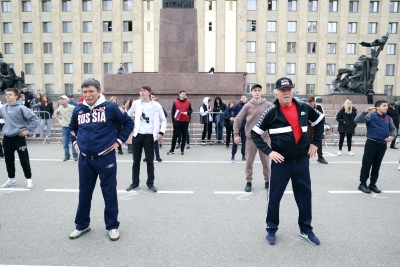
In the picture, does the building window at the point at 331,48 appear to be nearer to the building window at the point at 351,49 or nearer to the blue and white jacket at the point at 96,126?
the building window at the point at 351,49

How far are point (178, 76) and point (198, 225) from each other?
12096 millimetres

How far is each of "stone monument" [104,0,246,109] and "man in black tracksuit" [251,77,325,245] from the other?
11.8m

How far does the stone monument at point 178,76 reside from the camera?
614 inches

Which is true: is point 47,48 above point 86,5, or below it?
below

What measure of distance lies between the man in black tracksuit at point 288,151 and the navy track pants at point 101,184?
1.91 meters

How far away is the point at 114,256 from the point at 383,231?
11.1ft

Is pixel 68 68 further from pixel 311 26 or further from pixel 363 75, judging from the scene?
pixel 363 75

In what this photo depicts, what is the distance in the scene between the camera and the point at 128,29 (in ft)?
157

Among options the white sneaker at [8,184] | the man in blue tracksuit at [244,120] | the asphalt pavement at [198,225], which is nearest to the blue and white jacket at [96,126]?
the asphalt pavement at [198,225]

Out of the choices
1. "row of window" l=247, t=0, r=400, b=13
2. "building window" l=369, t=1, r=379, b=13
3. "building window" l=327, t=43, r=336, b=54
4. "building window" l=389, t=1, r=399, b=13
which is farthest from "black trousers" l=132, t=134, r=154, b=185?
"building window" l=389, t=1, r=399, b=13

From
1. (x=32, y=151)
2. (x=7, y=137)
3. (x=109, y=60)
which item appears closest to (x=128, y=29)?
(x=109, y=60)

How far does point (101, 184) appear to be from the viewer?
3.90m

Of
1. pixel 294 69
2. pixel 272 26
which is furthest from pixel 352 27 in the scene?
pixel 272 26

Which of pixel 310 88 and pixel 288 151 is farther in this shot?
pixel 310 88
